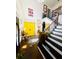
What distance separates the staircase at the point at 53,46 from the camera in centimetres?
186

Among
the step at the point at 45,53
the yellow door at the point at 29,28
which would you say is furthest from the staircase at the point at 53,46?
the yellow door at the point at 29,28

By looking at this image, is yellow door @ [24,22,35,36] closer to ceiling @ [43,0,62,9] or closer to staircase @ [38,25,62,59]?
staircase @ [38,25,62,59]

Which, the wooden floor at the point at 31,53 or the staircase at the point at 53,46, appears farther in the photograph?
the staircase at the point at 53,46

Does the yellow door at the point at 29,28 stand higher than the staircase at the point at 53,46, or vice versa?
the yellow door at the point at 29,28

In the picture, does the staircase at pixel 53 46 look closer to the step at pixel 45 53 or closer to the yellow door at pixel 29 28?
the step at pixel 45 53

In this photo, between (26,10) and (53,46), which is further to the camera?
(53,46)

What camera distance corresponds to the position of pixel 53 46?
6.22ft

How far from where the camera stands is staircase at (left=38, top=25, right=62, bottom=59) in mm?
1856

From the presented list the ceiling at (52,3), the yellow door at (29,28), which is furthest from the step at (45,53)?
the ceiling at (52,3)

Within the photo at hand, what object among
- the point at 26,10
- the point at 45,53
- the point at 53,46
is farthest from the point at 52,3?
the point at 45,53

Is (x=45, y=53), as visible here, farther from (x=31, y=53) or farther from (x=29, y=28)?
(x=29, y=28)

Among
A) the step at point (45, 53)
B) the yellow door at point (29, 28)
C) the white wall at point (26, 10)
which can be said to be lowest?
the step at point (45, 53)
